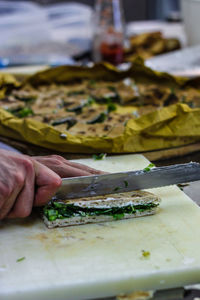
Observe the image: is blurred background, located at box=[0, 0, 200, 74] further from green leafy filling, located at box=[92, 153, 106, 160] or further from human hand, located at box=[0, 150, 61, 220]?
human hand, located at box=[0, 150, 61, 220]

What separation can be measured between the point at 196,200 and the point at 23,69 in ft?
5.48

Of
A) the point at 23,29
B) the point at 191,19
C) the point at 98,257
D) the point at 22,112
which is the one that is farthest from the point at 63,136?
the point at 23,29

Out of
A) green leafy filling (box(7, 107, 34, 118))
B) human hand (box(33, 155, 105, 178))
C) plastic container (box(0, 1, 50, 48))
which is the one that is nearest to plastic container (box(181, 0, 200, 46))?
plastic container (box(0, 1, 50, 48))

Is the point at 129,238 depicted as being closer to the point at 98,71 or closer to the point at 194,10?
the point at 98,71

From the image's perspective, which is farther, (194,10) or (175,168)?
(194,10)

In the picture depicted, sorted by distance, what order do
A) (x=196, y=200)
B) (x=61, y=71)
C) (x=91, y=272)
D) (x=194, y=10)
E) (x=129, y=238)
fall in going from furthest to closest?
(x=194, y=10) < (x=61, y=71) < (x=196, y=200) < (x=129, y=238) < (x=91, y=272)

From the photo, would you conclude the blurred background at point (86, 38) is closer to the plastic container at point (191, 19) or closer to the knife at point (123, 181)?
the plastic container at point (191, 19)

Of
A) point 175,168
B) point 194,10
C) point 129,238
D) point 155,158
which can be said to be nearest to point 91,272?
point 129,238

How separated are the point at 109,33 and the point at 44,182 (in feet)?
6.38

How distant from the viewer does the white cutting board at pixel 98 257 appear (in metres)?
1.13

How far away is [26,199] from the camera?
1.30 meters

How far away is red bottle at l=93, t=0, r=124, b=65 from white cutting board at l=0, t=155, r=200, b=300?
6.06ft

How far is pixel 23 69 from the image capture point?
2945 millimetres

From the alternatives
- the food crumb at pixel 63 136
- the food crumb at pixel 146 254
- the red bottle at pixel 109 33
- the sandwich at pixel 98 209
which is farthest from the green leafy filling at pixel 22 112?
the food crumb at pixel 146 254
